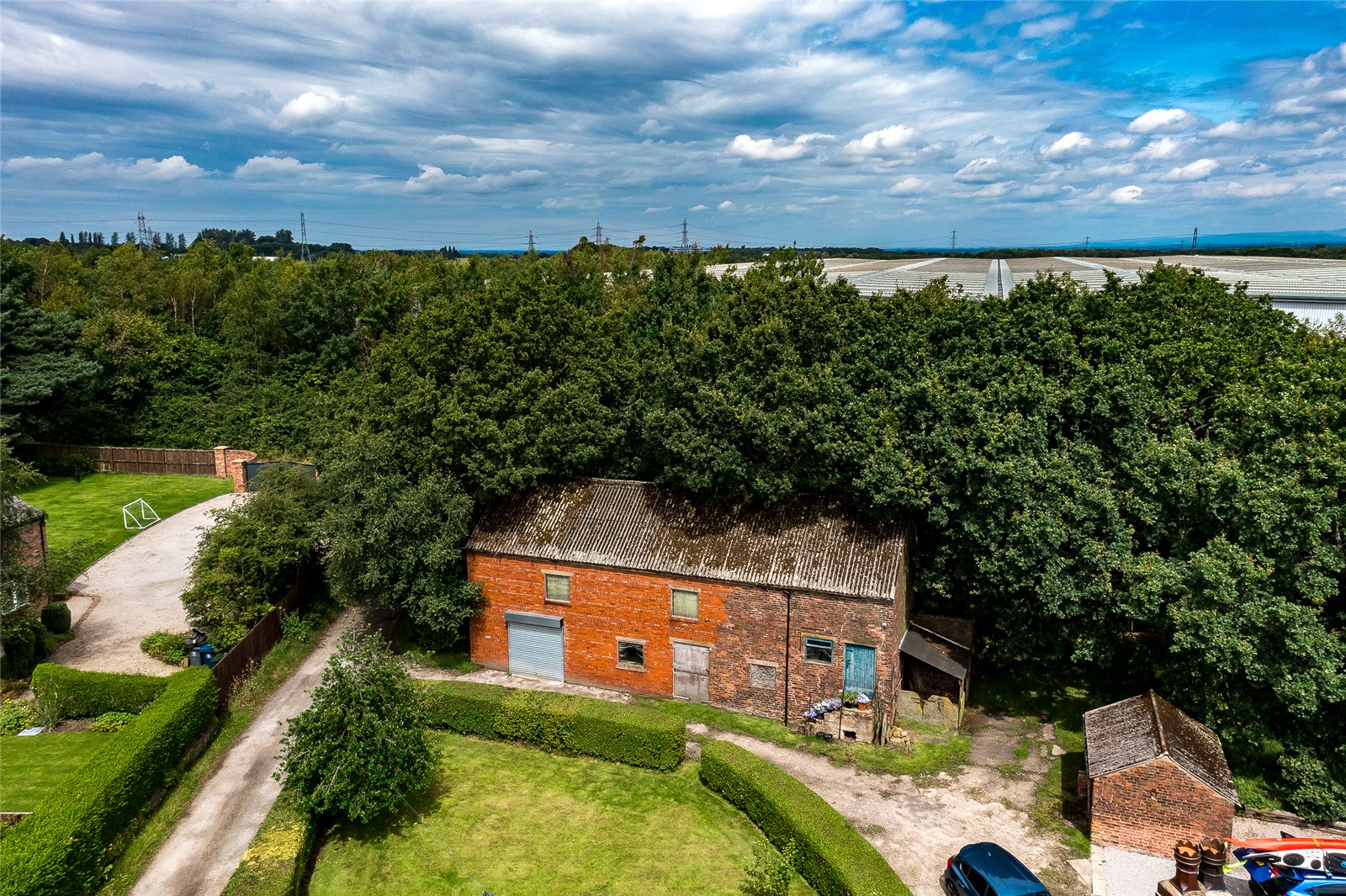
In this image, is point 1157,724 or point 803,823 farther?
point 1157,724

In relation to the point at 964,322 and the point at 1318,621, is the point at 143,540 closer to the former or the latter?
the point at 964,322

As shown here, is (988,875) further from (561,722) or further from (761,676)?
(561,722)

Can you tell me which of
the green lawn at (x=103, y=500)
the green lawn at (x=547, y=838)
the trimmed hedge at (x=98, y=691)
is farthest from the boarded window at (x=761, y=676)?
the green lawn at (x=103, y=500)

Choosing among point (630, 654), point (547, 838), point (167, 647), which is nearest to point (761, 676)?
point (630, 654)

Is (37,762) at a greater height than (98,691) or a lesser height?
lesser

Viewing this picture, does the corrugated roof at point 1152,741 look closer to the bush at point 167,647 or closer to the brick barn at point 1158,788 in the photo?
the brick barn at point 1158,788

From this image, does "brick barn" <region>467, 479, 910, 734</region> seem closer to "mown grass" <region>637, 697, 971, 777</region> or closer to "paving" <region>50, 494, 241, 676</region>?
"mown grass" <region>637, 697, 971, 777</region>
